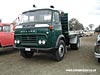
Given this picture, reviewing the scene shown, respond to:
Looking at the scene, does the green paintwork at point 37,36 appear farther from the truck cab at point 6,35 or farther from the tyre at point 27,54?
the truck cab at point 6,35

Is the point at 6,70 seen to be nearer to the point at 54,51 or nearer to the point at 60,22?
the point at 54,51

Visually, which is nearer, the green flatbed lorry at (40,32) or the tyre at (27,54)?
the green flatbed lorry at (40,32)

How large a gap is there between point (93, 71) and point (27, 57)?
4263mm

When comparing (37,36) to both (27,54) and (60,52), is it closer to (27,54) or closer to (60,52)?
(60,52)

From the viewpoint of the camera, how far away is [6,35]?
11.5 metres

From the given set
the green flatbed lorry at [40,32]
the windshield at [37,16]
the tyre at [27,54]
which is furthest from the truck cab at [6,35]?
the windshield at [37,16]

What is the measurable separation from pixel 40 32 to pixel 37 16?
44.0 inches

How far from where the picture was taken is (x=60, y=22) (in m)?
9.68

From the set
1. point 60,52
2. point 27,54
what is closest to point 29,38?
point 60,52

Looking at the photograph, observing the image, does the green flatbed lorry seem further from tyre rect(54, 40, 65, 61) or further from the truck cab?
the truck cab

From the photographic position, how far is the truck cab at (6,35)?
11172 millimetres

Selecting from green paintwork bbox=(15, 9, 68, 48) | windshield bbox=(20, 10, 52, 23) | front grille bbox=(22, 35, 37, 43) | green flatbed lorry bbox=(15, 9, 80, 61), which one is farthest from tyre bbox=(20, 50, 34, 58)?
windshield bbox=(20, 10, 52, 23)

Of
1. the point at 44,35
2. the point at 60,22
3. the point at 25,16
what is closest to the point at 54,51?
the point at 44,35

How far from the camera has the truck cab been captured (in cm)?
1117
